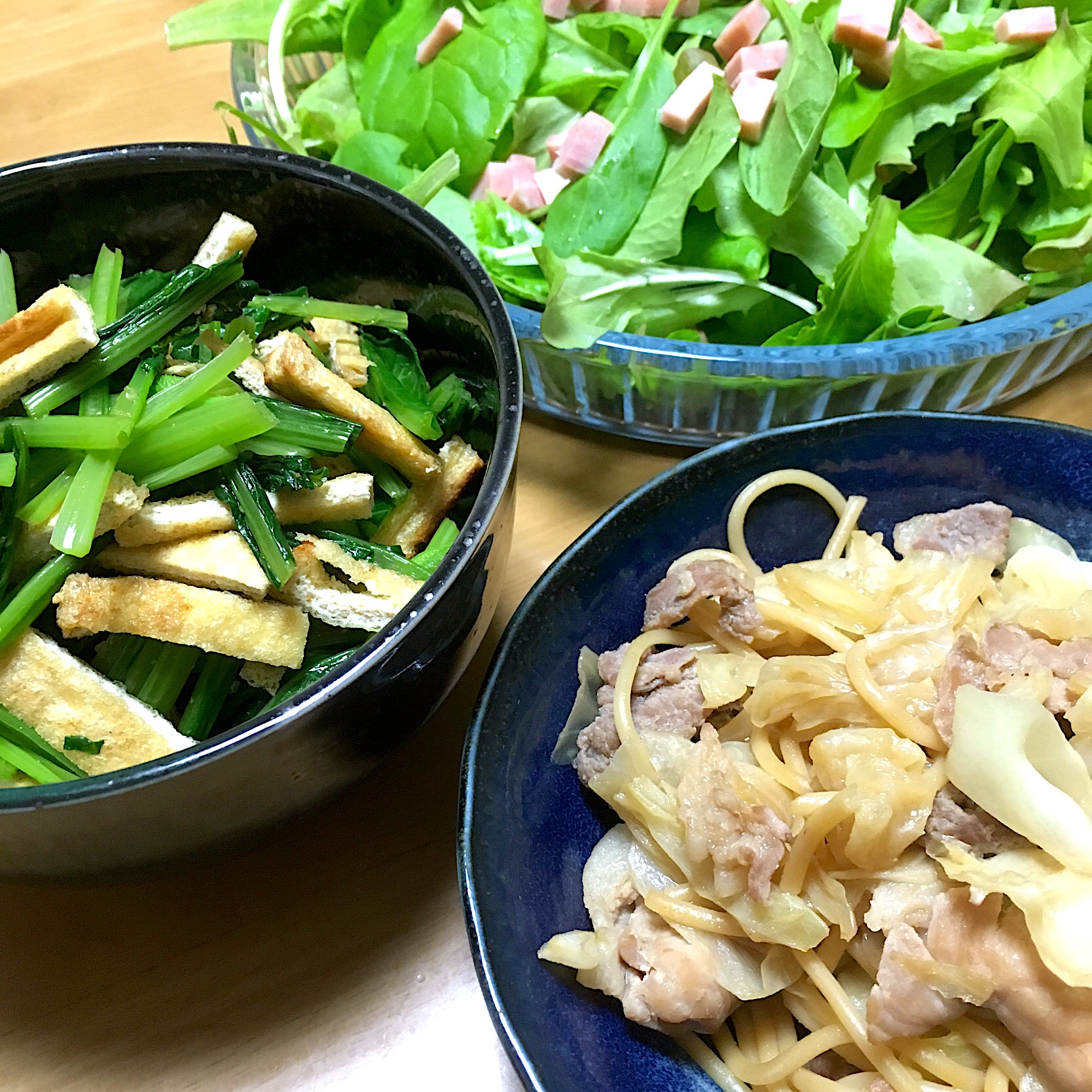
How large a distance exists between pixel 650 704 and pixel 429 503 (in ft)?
0.97

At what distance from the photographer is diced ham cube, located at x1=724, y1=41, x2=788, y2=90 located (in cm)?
131

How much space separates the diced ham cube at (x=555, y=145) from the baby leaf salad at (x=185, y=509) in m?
0.58

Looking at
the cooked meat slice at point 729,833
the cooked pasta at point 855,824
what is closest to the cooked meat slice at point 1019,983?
the cooked pasta at point 855,824

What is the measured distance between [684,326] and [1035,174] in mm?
519

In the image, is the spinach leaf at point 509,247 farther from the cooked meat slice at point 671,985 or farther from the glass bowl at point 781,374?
the cooked meat slice at point 671,985

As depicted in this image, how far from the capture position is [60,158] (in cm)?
92

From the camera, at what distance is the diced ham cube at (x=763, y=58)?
1.31m

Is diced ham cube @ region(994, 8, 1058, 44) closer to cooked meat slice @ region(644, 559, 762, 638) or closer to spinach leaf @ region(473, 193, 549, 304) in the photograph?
spinach leaf @ region(473, 193, 549, 304)

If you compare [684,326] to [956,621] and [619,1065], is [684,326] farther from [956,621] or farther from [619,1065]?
[619,1065]

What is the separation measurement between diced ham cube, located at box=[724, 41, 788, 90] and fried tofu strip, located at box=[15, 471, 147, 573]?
1.00 metres

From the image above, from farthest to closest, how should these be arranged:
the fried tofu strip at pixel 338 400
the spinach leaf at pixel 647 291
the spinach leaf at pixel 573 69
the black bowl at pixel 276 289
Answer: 1. the spinach leaf at pixel 573 69
2. the spinach leaf at pixel 647 291
3. the fried tofu strip at pixel 338 400
4. the black bowl at pixel 276 289

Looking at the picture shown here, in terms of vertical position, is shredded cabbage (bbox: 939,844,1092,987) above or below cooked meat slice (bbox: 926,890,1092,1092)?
above

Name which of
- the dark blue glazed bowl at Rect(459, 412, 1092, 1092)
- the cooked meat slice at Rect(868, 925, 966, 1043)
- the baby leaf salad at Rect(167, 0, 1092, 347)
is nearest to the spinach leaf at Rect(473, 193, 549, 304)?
the baby leaf salad at Rect(167, 0, 1092, 347)

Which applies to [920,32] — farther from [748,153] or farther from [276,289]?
[276,289]
